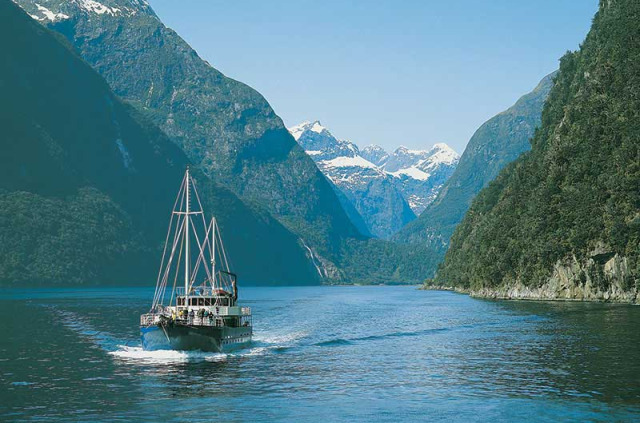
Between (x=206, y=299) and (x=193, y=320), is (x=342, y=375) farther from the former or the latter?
(x=206, y=299)

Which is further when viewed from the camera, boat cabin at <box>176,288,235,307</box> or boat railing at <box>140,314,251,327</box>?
boat cabin at <box>176,288,235,307</box>

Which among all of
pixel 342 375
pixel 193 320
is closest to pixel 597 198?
pixel 193 320

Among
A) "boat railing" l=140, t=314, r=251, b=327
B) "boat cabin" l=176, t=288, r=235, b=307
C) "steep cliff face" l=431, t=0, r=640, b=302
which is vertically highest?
"steep cliff face" l=431, t=0, r=640, b=302

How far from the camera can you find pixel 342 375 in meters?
68.5

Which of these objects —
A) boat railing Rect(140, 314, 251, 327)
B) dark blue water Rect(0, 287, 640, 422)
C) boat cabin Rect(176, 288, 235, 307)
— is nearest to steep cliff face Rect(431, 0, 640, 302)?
dark blue water Rect(0, 287, 640, 422)

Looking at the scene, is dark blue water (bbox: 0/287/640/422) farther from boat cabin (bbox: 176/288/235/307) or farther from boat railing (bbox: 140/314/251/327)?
boat cabin (bbox: 176/288/235/307)

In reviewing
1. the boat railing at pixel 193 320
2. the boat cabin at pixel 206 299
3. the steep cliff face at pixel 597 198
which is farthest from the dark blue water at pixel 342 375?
the steep cliff face at pixel 597 198

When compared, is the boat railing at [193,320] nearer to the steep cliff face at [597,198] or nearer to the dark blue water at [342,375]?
the dark blue water at [342,375]

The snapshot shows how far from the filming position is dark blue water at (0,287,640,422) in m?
51.3

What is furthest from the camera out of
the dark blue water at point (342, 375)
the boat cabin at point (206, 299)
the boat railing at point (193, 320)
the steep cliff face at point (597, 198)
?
the steep cliff face at point (597, 198)

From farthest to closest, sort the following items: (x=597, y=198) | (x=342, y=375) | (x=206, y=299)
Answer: (x=597, y=198)
(x=206, y=299)
(x=342, y=375)

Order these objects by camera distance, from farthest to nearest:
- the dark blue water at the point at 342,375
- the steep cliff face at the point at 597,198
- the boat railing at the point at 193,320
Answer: the steep cliff face at the point at 597,198 < the boat railing at the point at 193,320 < the dark blue water at the point at 342,375

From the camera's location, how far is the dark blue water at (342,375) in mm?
51312

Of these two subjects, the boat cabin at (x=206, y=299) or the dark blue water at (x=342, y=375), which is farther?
the boat cabin at (x=206, y=299)
